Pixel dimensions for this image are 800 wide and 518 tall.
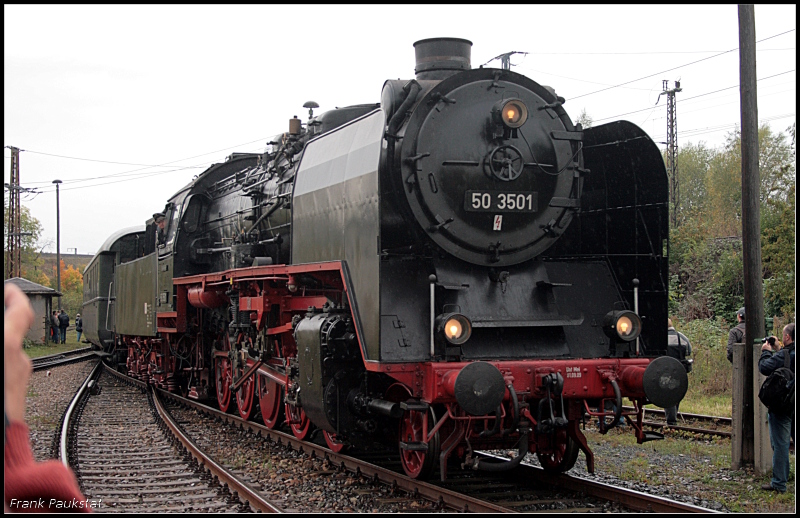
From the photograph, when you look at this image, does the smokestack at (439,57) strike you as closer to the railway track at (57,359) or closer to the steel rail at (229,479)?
the steel rail at (229,479)

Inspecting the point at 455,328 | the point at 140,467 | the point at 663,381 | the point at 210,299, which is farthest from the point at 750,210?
the point at 210,299

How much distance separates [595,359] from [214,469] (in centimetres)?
386

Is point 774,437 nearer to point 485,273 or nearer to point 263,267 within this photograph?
point 485,273

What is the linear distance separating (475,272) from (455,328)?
0.84 meters

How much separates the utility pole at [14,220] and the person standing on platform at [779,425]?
31458 mm

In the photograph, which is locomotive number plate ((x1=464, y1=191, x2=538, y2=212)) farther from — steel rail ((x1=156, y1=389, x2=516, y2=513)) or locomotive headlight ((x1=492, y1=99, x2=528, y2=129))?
steel rail ((x1=156, y1=389, x2=516, y2=513))

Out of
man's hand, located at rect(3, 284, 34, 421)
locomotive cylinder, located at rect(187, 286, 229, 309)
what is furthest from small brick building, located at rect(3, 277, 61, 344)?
man's hand, located at rect(3, 284, 34, 421)

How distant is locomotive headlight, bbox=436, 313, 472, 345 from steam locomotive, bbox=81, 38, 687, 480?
2cm

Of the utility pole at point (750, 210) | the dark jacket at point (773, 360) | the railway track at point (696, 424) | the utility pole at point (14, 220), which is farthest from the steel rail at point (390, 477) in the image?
the utility pole at point (14, 220)

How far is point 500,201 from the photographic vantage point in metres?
6.69

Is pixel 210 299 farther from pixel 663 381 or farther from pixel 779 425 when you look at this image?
pixel 779 425

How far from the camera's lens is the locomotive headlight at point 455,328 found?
19.8 ft

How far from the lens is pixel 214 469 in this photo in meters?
7.52

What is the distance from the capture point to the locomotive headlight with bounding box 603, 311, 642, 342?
663cm
